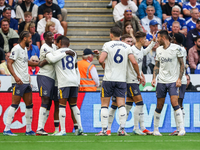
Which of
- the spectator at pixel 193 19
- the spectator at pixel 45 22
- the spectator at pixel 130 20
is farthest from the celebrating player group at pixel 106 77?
the spectator at pixel 193 19

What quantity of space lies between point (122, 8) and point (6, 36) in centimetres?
446

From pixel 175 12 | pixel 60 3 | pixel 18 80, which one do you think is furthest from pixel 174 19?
pixel 18 80

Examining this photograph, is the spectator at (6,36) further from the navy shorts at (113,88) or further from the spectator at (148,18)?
the navy shorts at (113,88)

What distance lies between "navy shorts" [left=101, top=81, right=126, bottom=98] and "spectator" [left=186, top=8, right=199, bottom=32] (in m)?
8.19

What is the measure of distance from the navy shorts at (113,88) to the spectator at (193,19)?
8189mm

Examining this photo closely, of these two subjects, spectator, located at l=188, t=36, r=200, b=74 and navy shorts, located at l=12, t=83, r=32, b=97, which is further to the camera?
spectator, located at l=188, t=36, r=200, b=74

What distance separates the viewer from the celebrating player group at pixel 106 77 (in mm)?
8164

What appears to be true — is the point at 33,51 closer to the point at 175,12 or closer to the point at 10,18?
the point at 10,18

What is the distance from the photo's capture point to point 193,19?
15.5m

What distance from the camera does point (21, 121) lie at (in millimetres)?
10328

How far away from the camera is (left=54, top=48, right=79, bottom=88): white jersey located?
8.27m

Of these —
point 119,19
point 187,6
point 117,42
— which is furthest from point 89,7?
point 117,42

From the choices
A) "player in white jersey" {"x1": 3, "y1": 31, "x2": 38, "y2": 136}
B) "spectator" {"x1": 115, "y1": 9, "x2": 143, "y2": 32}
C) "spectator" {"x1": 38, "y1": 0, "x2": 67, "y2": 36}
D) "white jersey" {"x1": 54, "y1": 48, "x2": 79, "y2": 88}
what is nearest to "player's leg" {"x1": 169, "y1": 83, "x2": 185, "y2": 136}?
"white jersey" {"x1": 54, "y1": 48, "x2": 79, "y2": 88}

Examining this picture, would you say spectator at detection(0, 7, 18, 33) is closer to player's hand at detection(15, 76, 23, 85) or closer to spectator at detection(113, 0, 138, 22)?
spectator at detection(113, 0, 138, 22)
